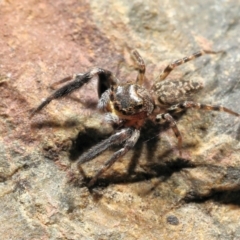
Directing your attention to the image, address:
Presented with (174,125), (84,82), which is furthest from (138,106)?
(84,82)

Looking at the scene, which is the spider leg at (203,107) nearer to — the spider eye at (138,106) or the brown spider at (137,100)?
the brown spider at (137,100)

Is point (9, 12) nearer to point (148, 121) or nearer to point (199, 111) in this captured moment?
point (148, 121)

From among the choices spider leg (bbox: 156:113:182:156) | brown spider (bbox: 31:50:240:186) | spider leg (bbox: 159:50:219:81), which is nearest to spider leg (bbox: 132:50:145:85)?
brown spider (bbox: 31:50:240:186)

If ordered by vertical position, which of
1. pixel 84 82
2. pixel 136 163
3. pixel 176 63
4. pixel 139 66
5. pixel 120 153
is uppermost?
pixel 84 82

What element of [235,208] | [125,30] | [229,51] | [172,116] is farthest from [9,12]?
[235,208]

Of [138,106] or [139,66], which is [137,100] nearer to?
[138,106]

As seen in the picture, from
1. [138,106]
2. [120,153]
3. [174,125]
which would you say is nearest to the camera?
[120,153]

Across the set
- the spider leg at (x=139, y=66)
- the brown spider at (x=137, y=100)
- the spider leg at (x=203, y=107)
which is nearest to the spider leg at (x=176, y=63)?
the brown spider at (x=137, y=100)

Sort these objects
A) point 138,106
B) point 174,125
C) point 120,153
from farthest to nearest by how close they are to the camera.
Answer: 1. point 138,106
2. point 174,125
3. point 120,153
